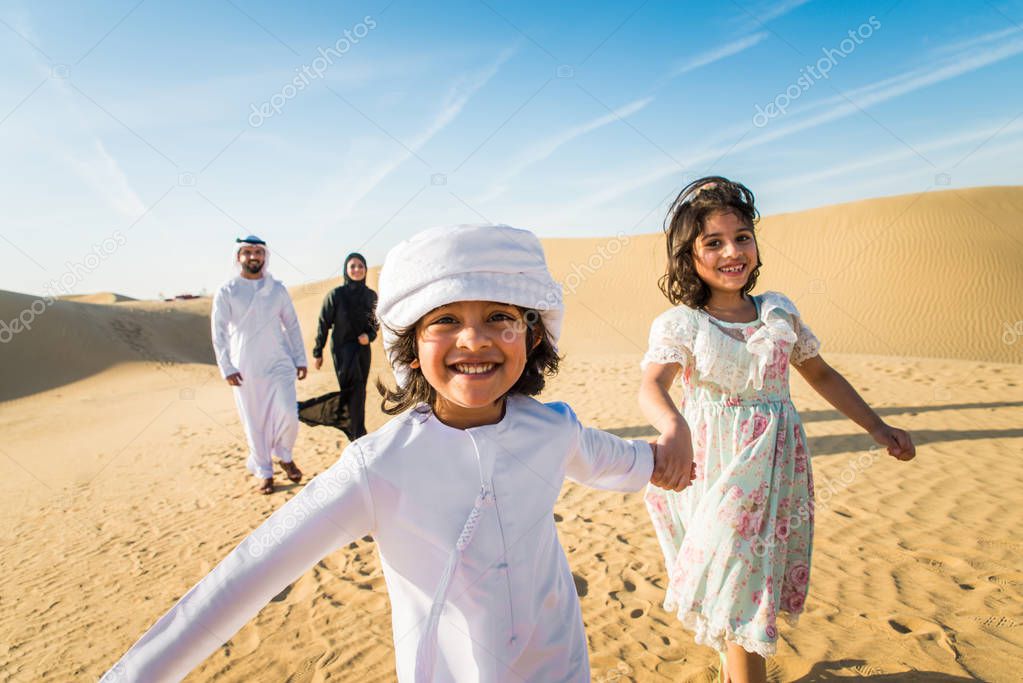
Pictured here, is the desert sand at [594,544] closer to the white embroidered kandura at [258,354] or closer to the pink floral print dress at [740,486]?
the white embroidered kandura at [258,354]

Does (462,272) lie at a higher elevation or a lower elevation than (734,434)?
higher

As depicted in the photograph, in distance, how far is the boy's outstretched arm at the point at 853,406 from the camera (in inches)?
88.0

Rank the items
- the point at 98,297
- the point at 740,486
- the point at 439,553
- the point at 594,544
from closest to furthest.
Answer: the point at 439,553 → the point at 740,486 → the point at 594,544 → the point at 98,297

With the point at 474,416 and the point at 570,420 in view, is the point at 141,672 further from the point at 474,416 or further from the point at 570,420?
the point at 570,420

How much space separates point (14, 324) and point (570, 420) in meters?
31.1

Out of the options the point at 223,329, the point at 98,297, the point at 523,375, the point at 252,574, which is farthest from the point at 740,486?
the point at 98,297

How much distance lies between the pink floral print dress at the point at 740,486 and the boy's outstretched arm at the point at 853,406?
0.75 ft

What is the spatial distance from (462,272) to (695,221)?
55.8 inches

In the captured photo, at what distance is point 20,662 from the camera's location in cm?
365

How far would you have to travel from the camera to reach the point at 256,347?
6.09m

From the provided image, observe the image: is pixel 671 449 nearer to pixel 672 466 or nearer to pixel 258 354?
pixel 672 466

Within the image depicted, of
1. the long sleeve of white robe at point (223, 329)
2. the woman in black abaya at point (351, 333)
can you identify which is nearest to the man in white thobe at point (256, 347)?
the long sleeve of white robe at point (223, 329)

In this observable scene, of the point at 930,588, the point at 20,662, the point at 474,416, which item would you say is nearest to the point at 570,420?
the point at 474,416

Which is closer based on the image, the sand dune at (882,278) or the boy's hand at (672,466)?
the boy's hand at (672,466)
